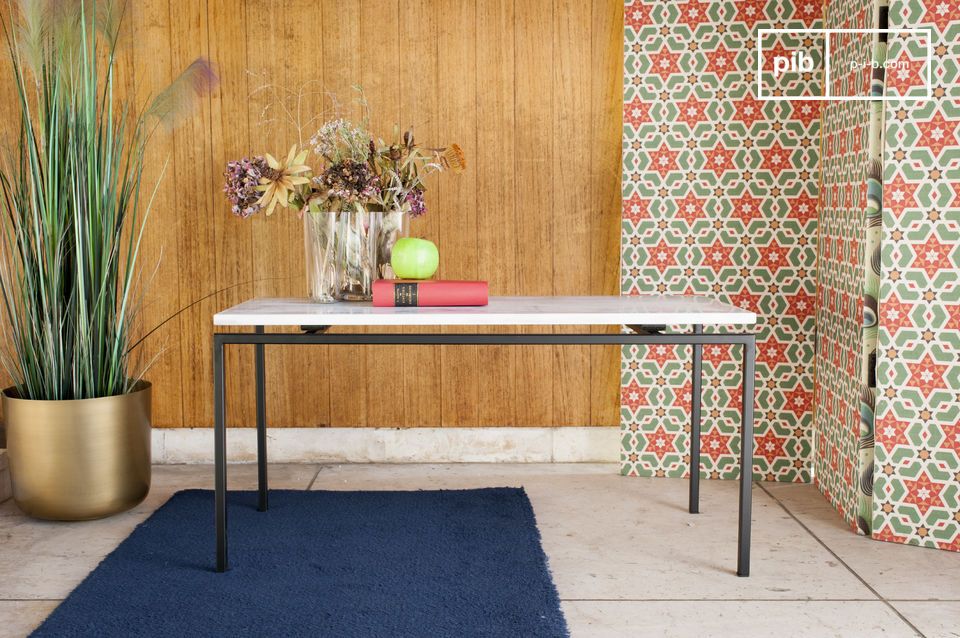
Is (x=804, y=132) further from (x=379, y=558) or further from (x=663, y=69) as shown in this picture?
(x=379, y=558)

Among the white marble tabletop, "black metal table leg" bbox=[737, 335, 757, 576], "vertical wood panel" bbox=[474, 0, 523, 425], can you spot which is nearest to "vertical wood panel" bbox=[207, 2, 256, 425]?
"vertical wood panel" bbox=[474, 0, 523, 425]

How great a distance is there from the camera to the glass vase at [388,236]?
2.61 metres

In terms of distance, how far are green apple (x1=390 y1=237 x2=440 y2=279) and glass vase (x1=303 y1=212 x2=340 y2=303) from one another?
0.61 feet

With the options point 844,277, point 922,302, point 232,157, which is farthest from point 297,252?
point 922,302

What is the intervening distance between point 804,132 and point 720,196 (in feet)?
1.23

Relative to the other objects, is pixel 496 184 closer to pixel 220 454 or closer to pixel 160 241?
pixel 160 241

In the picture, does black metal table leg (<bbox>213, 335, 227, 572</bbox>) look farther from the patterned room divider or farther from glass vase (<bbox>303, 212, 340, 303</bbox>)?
the patterned room divider

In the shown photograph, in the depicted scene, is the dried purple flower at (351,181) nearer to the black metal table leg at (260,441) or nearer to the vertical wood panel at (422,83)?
the black metal table leg at (260,441)

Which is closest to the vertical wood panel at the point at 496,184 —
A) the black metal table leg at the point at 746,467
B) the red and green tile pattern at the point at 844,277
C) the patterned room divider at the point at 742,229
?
the patterned room divider at the point at 742,229

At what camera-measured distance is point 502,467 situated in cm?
351

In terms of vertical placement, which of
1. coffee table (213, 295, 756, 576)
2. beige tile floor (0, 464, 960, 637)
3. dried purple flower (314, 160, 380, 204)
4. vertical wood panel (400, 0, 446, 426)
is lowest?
beige tile floor (0, 464, 960, 637)

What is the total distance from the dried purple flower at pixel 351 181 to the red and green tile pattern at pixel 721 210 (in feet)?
3.85

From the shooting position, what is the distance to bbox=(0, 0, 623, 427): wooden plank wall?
3408 mm

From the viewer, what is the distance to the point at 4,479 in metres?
3.12
